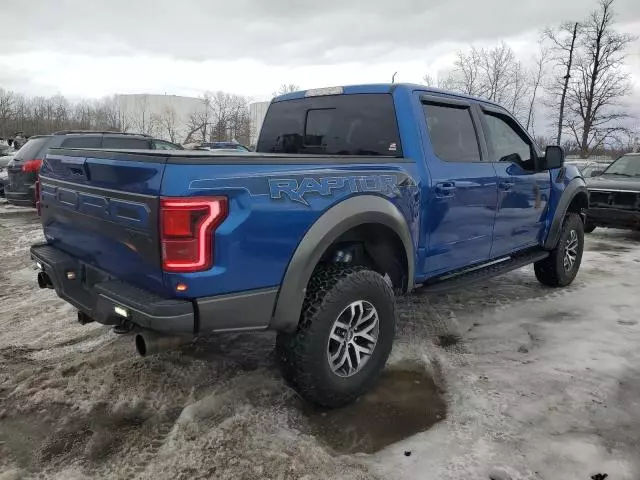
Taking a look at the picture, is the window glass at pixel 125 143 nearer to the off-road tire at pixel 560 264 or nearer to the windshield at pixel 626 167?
the off-road tire at pixel 560 264

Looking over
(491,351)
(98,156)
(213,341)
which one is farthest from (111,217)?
(491,351)

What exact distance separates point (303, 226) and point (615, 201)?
8.57m

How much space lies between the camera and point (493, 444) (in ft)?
8.77

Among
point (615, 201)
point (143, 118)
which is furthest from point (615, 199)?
point (143, 118)

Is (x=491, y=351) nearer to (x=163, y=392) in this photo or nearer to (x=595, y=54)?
(x=163, y=392)

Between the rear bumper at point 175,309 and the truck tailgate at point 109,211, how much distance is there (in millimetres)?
84

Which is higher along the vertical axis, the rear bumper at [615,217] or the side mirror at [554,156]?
the side mirror at [554,156]

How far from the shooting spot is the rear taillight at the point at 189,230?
88.6 inches

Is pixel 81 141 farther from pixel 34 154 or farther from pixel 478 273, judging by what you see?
pixel 478 273

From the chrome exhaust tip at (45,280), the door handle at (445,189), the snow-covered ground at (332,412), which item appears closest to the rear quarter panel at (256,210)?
the snow-covered ground at (332,412)

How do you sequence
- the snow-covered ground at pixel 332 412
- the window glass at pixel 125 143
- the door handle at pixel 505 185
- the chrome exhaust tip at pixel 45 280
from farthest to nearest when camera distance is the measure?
the window glass at pixel 125 143 → the door handle at pixel 505 185 → the chrome exhaust tip at pixel 45 280 → the snow-covered ground at pixel 332 412

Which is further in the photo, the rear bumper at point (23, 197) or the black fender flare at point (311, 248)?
the rear bumper at point (23, 197)

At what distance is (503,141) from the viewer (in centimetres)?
462

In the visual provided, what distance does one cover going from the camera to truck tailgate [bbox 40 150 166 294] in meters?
2.35
